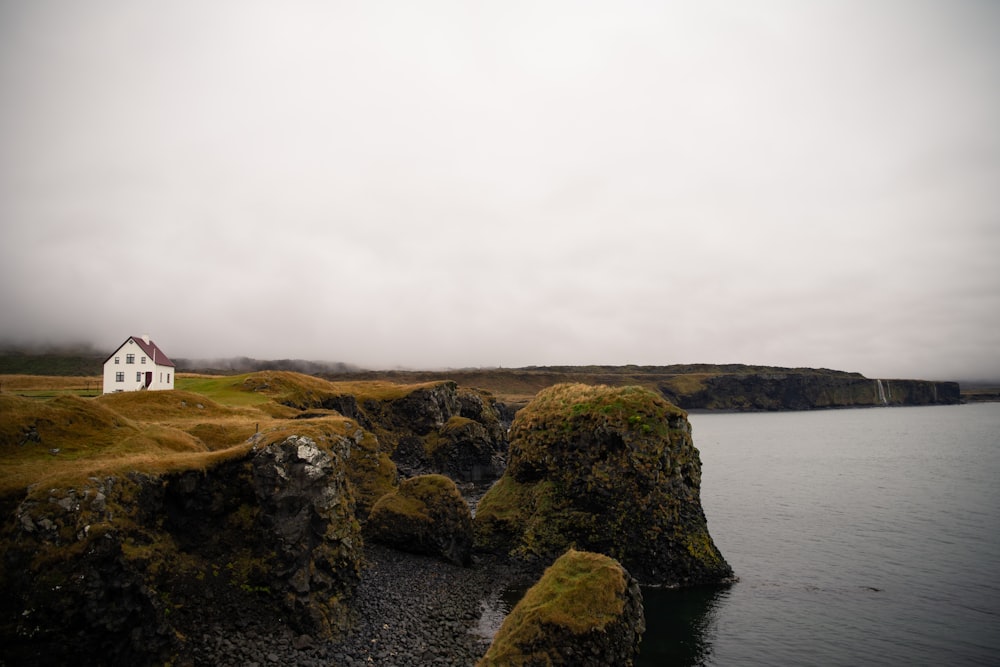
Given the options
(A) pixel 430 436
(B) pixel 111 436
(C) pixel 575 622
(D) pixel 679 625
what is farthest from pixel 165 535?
(A) pixel 430 436

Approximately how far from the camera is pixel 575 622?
18.2 meters

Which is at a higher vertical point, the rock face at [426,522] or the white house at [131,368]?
the white house at [131,368]

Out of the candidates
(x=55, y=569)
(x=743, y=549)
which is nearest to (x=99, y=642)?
(x=55, y=569)

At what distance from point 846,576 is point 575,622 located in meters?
28.2

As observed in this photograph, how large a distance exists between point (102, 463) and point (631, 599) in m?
23.0

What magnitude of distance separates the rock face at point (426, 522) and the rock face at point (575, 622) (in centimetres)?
1674

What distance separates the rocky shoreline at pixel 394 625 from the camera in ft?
68.5

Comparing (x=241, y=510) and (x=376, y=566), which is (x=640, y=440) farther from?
(x=241, y=510)

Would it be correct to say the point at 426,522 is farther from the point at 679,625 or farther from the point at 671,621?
the point at 679,625

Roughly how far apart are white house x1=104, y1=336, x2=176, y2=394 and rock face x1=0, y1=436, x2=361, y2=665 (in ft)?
137

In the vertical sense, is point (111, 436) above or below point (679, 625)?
above

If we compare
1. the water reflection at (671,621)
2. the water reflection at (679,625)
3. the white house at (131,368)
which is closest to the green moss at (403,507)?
the water reflection at (671,621)

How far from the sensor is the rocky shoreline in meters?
20.9

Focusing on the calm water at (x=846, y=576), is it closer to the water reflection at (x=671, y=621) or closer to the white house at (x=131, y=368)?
the water reflection at (x=671, y=621)
